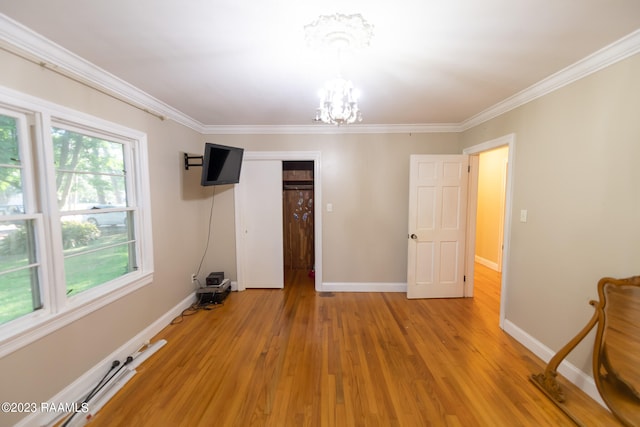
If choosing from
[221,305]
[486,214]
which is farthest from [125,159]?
[486,214]

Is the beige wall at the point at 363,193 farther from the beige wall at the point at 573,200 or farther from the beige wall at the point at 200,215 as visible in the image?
the beige wall at the point at 573,200

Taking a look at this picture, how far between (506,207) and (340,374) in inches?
93.0

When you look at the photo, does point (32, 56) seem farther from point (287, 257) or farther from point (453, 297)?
point (453, 297)

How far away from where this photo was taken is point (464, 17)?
52.9 inches

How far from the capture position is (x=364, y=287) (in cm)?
366

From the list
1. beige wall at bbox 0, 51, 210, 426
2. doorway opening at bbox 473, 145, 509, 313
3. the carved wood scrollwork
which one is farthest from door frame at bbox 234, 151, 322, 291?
doorway opening at bbox 473, 145, 509, 313

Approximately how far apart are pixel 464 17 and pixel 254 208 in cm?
312

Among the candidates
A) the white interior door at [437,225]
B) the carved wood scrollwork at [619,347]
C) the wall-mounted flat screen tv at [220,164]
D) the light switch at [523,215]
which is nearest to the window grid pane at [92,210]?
the wall-mounted flat screen tv at [220,164]

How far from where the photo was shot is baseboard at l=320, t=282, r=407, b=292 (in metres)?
3.65

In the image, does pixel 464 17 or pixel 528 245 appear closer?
pixel 464 17

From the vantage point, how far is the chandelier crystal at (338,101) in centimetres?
144

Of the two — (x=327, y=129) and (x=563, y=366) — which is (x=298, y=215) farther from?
(x=563, y=366)

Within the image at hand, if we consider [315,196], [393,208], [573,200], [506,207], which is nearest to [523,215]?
[506,207]

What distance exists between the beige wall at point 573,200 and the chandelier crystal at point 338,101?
70.9 inches
